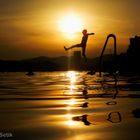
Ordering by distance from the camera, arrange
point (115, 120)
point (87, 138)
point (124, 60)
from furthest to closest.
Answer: point (124, 60), point (115, 120), point (87, 138)

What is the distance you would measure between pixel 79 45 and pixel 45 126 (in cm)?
1783

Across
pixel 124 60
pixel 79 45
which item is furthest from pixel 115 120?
pixel 124 60

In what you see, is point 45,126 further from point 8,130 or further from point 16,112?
point 16,112

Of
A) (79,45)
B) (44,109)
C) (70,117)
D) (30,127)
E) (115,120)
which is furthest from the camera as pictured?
(79,45)

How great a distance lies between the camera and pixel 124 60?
461 feet

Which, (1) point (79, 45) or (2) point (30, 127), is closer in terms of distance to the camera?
(2) point (30, 127)

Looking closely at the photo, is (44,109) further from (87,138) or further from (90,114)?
(87,138)

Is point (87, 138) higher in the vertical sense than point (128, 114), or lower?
lower

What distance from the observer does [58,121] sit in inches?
583

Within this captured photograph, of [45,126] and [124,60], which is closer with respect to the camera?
[45,126]

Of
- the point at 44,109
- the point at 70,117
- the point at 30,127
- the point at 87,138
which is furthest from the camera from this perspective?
the point at 44,109

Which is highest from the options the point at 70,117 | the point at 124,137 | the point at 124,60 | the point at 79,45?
the point at 124,60

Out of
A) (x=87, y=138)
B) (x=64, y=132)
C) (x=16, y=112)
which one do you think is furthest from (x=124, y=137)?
(x=16, y=112)

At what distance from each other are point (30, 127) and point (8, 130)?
0.85 m
